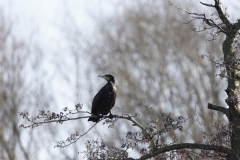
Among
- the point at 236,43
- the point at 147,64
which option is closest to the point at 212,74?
the point at 147,64

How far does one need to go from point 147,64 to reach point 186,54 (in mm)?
1213

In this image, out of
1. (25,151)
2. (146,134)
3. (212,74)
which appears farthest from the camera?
(25,151)

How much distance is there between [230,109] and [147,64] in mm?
14086

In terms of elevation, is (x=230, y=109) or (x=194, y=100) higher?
(x=194, y=100)

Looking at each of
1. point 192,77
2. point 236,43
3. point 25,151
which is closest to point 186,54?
point 192,77

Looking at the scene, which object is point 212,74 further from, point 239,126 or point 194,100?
point 239,126

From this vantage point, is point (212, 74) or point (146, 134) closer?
point (146, 134)

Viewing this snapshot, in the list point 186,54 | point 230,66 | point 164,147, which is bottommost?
point 164,147

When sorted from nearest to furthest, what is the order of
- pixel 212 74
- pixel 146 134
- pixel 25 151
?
pixel 146 134
pixel 212 74
pixel 25 151

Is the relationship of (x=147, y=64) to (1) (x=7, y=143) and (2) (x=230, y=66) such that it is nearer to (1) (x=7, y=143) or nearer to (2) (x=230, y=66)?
(1) (x=7, y=143)

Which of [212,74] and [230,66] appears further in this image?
[212,74]

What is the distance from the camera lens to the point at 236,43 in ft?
26.7

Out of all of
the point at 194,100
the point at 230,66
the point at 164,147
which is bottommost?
the point at 164,147

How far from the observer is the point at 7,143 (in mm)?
22781
